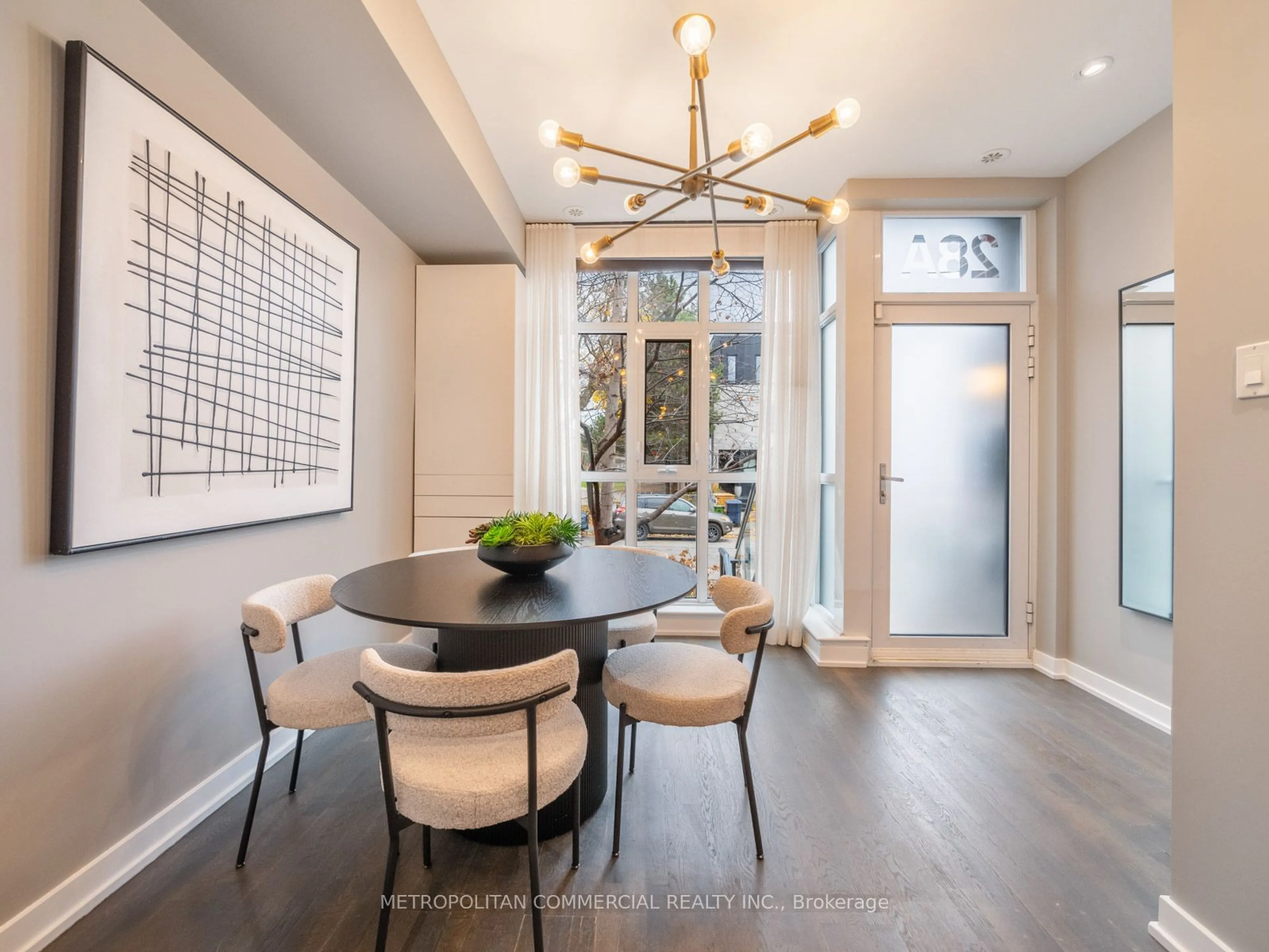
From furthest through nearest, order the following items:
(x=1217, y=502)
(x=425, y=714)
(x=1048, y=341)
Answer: (x=1048, y=341) < (x=1217, y=502) < (x=425, y=714)

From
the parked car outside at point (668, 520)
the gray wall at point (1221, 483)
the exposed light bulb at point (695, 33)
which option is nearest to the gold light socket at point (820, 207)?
the exposed light bulb at point (695, 33)

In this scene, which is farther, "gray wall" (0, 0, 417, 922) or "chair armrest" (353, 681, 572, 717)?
"gray wall" (0, 0, 417, 922)

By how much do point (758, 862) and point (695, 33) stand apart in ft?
7.64

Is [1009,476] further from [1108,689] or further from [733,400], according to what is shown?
[733,400]

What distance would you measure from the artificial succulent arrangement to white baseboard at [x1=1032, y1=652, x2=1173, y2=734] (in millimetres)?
2541

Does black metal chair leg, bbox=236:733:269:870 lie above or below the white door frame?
below

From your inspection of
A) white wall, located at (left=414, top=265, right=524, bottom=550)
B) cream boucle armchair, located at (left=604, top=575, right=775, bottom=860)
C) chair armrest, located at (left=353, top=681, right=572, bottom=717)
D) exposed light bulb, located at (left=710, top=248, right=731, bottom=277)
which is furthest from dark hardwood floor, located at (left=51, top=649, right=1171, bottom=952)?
exposed light bulb, located at (left=710, top=248, right=731, bottom=277)

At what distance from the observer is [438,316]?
3.18 meters

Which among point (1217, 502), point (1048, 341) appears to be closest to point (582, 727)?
point (1217, 502)

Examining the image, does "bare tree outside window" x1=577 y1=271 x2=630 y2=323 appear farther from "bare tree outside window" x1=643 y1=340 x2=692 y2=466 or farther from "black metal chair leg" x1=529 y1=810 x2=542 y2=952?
"black metal chair leg" x1=529 y1=810 x2=542 y2=952

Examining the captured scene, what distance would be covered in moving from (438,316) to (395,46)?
1655 millimetres

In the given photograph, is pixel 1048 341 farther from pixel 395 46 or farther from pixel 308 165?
pixel 308 165

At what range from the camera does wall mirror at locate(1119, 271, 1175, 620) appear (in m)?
2.36

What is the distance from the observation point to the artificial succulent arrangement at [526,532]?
5.35 feet
